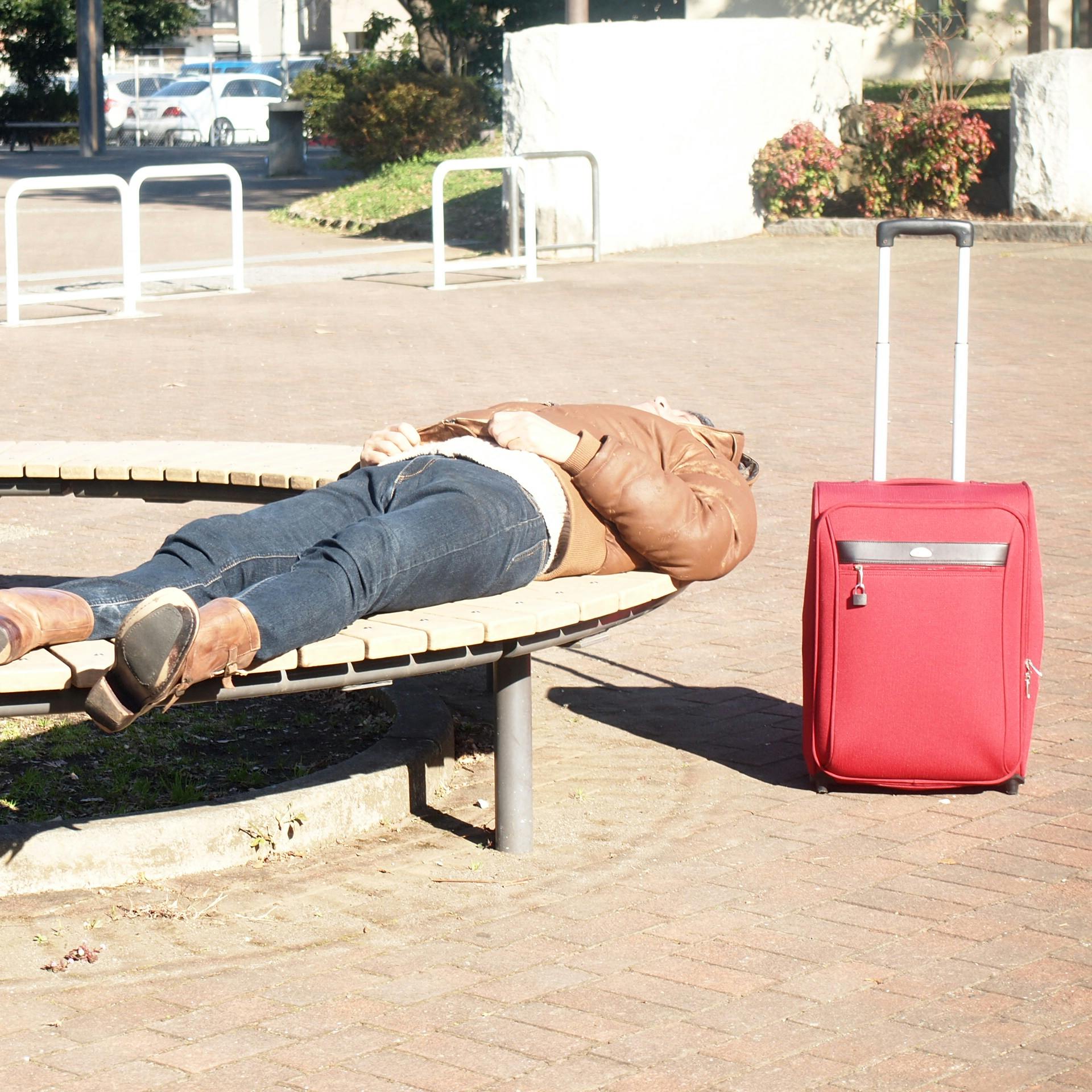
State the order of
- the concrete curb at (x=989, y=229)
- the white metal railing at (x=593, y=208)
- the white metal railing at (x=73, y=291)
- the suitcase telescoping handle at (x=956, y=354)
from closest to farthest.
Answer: the suitcase telescoping handle at (x=956, y=354)
the white metal railing at (x=73, y=291)
the white metal railing at (x=593, y=208)
the concrete curb at (x=989, y=229)

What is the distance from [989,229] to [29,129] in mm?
26520

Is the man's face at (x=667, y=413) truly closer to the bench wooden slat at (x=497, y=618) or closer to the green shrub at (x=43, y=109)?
the bench wooden slat at (x=497, y=618)

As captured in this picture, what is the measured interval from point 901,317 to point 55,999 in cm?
1106

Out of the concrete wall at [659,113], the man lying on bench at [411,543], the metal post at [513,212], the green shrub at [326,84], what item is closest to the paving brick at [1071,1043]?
the man lying on bench at [411,543]

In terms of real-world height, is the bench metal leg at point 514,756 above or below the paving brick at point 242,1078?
above

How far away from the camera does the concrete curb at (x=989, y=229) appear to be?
18578 millimetres

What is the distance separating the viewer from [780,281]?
15.9 meters

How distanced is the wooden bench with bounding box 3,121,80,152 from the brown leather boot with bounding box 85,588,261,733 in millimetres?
37963

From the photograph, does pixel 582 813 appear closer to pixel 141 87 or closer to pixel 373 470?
pixel 373 470

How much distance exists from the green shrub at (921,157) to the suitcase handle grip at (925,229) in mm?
15558

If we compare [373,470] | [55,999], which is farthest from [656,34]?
[55,999]

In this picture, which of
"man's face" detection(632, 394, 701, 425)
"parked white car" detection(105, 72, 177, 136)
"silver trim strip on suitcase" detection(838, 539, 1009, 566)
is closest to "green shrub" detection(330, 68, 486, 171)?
"parked white car" detection(105, 72, 177, 136)

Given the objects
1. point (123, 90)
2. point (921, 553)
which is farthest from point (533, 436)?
point (123, 90)

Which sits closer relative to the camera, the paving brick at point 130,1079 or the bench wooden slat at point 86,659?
the paving brick at point 130,1079
